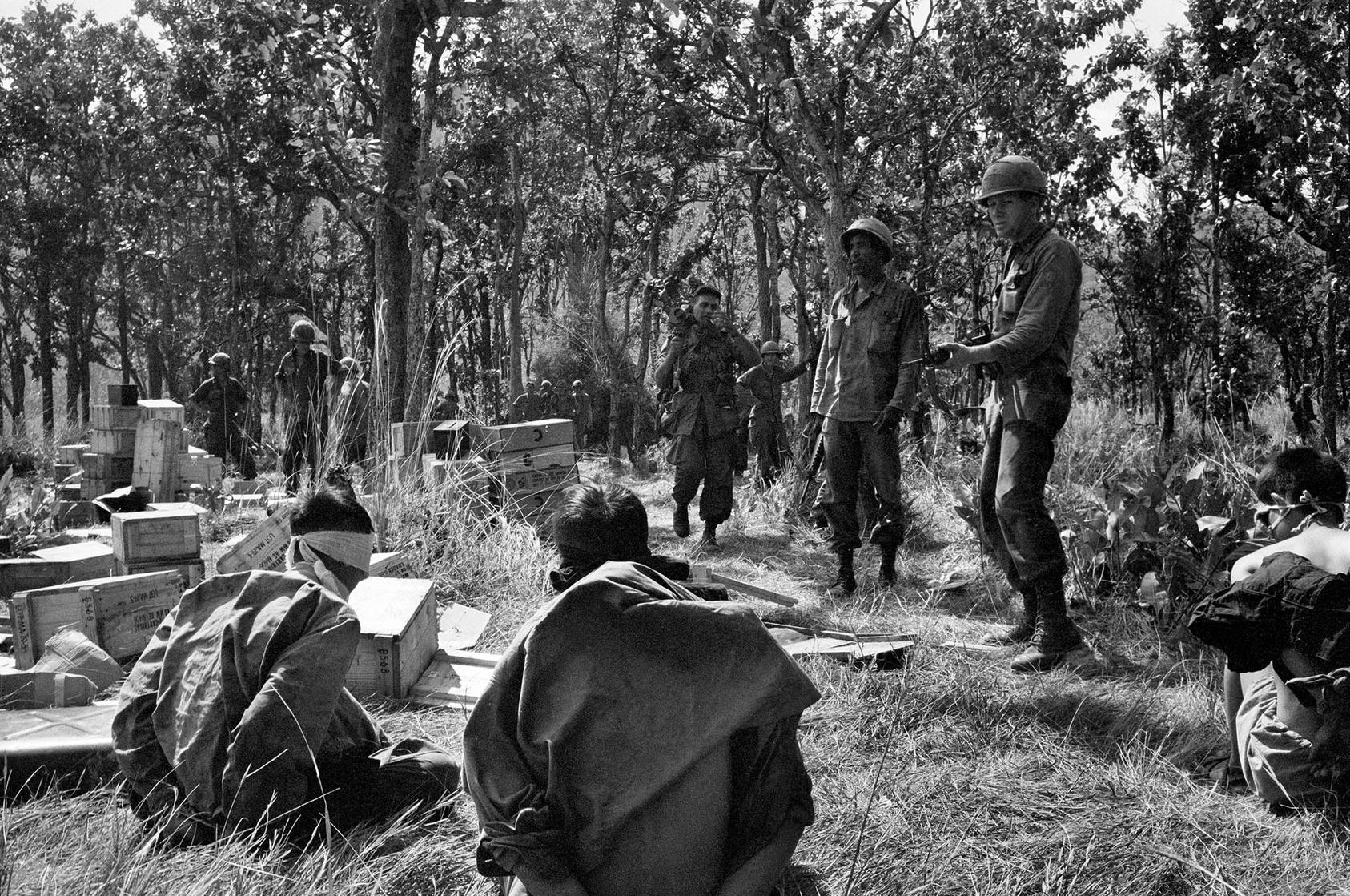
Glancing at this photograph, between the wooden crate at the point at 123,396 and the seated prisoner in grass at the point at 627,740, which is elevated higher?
the wooden crate at the point at 123,396

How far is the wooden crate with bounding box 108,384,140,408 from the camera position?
7.28 metres

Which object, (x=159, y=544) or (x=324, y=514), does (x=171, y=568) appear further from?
(x=324, y=514)

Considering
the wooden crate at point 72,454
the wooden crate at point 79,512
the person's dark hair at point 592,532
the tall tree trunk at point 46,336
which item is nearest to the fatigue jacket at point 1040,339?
the person's dark hair at point 592,532

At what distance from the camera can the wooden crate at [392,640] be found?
3.71 meters

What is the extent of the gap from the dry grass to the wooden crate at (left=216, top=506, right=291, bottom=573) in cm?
84

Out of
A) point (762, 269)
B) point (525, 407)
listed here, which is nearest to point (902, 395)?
point (762, 269)

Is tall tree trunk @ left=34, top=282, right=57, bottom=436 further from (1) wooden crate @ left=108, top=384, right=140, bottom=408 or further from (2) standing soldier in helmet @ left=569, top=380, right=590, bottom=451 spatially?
(1) wooden crate @ left=108, top=384, right=140, bottom=408

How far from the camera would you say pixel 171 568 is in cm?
440

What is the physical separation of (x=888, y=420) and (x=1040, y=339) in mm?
1276

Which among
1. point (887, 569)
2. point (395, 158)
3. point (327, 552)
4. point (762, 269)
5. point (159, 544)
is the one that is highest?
point (762, 269)

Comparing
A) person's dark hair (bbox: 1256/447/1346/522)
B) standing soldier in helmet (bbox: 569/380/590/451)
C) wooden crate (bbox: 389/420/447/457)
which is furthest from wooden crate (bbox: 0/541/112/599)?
standing soldier in helmet (bbox: 569/380/590/451)

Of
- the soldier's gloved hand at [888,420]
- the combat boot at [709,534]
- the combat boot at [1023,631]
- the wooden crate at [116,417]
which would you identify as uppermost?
the wooden crate at [116,417]

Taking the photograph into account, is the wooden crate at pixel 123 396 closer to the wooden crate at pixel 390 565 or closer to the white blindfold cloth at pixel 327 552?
the wooden crate at pixel 390 565

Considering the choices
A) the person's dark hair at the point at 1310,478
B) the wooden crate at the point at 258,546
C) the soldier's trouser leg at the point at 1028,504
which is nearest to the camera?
the person's dark hair at the point at 1310,478
